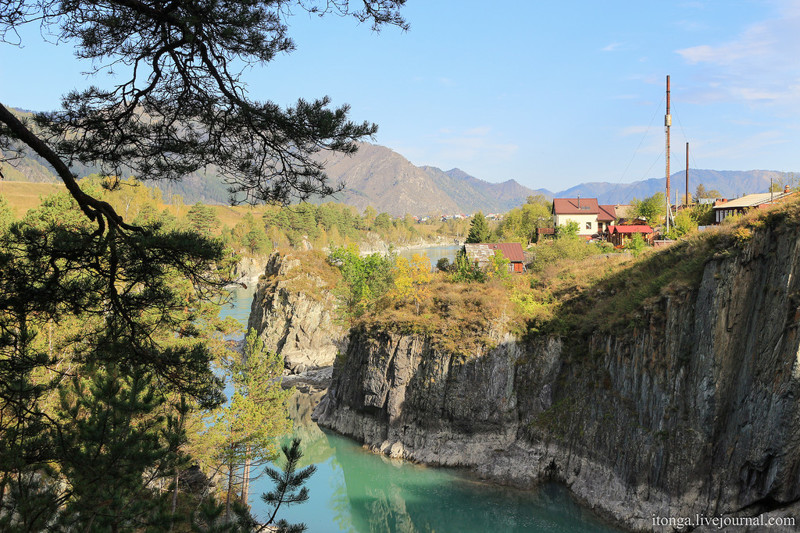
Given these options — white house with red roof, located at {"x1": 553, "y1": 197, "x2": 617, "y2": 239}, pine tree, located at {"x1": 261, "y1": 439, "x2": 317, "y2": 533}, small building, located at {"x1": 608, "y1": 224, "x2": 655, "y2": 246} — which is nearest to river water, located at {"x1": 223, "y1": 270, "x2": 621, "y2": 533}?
pine tree, located at {"x1": 261, "y1": 439, "x2": 317, "y2": 533}

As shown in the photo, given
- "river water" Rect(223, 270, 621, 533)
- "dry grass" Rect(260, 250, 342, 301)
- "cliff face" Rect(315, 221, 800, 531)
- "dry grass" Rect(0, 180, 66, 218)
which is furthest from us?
"dry grass" Rect(0, 180, 66, 218)

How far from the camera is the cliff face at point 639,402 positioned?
20.6 metres

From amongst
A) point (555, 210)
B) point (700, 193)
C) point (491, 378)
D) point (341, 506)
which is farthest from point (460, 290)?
point (700, 193)

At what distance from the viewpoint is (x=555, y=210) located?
226 feet

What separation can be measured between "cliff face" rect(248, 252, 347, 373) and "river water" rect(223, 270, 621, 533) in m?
20.5

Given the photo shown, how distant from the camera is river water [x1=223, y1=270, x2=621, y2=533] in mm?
25750

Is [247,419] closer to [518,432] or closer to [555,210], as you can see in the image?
[518,432]

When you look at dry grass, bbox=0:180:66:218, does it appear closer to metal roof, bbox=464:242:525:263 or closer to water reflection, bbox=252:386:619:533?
metal roof, bbox=464:242:525:263

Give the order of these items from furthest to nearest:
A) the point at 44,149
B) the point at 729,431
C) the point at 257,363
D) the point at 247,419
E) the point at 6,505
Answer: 1. the point at 257,363
2. the point at 247,419
3. the point at 729,431
4. the point at 6,505
5. the point at 44,149

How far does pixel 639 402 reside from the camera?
26078 millimetres

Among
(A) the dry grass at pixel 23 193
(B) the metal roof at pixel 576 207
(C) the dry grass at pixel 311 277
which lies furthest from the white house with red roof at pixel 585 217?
(A) the dry grass at pixel 23 193

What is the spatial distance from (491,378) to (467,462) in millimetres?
4643

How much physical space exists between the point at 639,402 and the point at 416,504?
11614 mm

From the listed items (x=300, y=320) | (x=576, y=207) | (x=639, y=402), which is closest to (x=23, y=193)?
(x=300, y=320)
